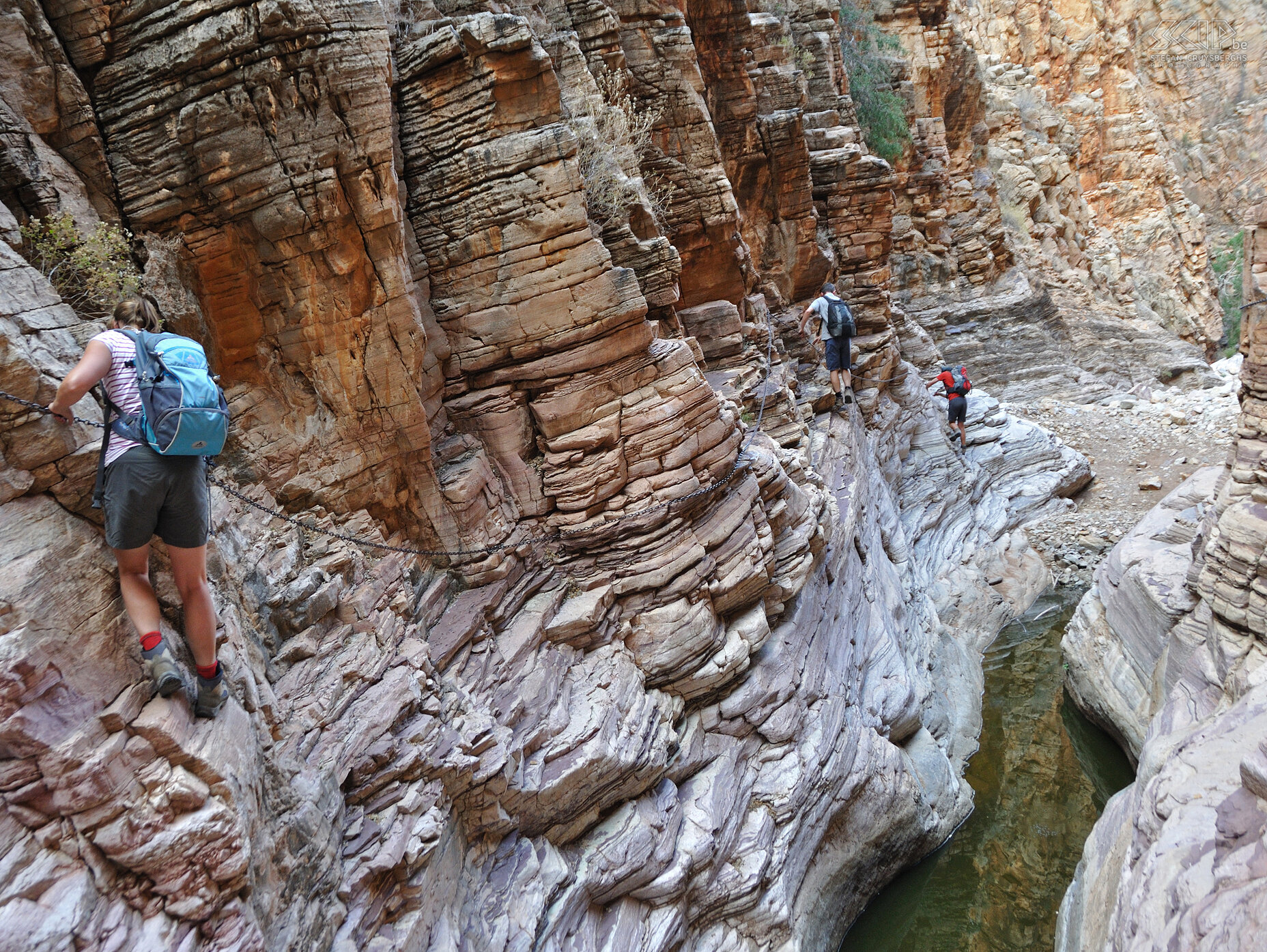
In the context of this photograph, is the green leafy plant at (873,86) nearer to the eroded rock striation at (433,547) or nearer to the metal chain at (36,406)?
the eroded rock striation at (433,547)

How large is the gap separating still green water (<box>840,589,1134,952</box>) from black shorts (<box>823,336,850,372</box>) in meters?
5.76

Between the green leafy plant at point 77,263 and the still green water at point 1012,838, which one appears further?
the still green water at point 1012,838

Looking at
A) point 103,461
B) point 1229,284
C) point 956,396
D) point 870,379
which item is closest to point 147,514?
point 103,461

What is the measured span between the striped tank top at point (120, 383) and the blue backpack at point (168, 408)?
0.9 inches

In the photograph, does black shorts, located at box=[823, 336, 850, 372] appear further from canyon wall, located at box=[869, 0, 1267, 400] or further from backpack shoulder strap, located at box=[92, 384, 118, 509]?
backpack shoulder strap, located at box=[92, 384, 118, 509]

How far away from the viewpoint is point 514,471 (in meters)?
7.55

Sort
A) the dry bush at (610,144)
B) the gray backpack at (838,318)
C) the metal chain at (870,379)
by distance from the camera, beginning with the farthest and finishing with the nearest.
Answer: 1. the metal chain at (870,379)
2. the gray backpack at (838,318)
3. the dry bush at (610,144)

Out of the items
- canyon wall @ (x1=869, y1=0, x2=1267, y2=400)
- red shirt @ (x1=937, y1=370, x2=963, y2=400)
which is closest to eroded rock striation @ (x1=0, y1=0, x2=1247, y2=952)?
red shirt @ (x1=937, y1=370, x2=963, y2=400)

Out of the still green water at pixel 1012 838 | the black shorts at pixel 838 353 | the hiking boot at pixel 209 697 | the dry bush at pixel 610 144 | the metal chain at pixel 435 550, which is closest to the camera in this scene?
the hiking boot at pixel 209 697

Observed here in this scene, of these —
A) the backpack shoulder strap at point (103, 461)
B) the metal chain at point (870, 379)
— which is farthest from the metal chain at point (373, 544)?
the metal chain at point (870, 379)

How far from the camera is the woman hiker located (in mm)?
3814

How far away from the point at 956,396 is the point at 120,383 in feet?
55.7

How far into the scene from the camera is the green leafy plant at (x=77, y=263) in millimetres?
5051

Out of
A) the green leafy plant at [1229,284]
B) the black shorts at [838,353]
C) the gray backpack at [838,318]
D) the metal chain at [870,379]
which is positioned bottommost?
the green leafy plant at [1229,284]
